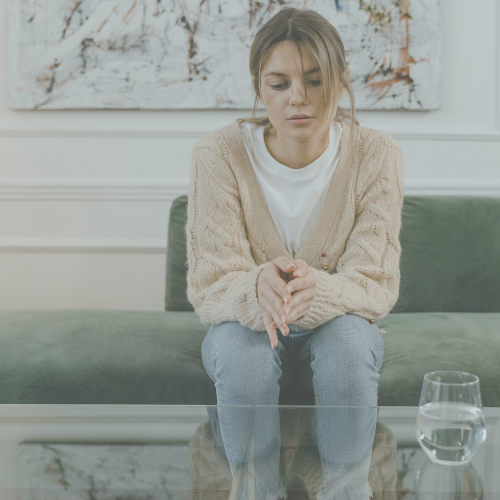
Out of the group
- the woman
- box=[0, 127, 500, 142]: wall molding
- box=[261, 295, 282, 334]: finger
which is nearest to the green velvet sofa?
the woman

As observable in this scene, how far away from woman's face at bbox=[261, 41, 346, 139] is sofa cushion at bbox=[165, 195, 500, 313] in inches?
26.6

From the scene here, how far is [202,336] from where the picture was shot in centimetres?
147

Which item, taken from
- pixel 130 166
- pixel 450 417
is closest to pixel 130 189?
pixel 130 166

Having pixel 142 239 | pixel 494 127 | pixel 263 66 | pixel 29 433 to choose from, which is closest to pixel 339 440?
pixel 29 433

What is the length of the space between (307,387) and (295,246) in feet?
1.08

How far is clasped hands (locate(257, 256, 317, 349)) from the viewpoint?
1021mm

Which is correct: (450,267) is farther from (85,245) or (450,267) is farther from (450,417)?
(85,245)

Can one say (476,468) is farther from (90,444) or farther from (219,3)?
(219,3)

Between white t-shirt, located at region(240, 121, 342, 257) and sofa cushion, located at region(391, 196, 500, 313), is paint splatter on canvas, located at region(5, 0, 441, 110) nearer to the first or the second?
sofa cushion, located at region(391, 196, 500, 313)

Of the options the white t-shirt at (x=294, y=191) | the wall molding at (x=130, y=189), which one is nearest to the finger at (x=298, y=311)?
the white t-shirt at (x=294, y=191)

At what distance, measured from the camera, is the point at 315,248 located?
132 centimetres

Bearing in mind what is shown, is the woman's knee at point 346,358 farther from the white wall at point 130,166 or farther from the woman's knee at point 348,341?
the white wall at point 130,166

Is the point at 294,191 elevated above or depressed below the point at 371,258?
above

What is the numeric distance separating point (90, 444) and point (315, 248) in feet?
2.25
